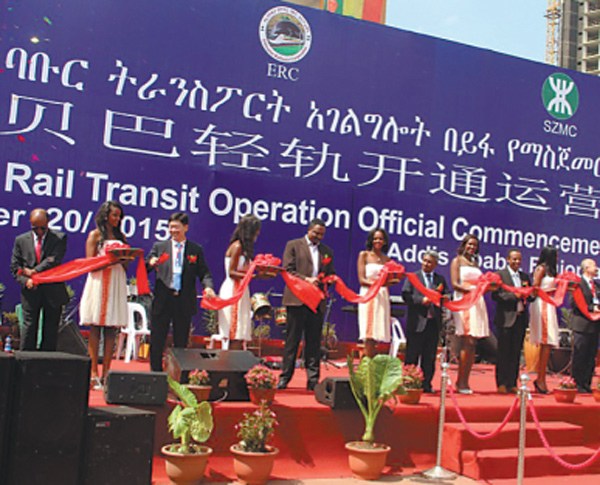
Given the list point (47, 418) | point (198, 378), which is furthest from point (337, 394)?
point (47, 418)

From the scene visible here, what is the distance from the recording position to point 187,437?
4914 millimetres

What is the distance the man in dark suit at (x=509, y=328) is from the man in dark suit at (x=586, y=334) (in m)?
0.67

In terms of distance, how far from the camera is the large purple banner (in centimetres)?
852

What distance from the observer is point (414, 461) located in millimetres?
6000

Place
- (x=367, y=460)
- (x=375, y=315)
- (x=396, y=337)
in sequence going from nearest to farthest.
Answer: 1. (x=367, y=460)
2. (x=375, y=315)
3. (x=396, y=337)

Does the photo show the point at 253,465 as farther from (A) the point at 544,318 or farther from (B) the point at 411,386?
(A) the point at 544,318

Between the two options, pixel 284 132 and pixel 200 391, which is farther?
pixel 284 132

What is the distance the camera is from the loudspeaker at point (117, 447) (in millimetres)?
4238

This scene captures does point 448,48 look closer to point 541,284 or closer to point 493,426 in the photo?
point 541,284

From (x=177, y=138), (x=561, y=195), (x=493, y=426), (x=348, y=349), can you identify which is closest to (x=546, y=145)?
(x=561, y=195)

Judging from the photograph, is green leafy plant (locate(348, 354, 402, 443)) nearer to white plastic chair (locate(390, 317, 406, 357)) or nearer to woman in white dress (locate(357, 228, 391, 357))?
woman in white dress (locate(357, 228, 391, 357))

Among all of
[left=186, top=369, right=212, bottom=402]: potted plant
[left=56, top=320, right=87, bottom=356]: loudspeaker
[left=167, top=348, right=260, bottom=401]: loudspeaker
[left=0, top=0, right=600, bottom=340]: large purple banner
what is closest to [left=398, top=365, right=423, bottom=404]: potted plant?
[left=167, top=348, right=260, bottom=401]: loudspeaker

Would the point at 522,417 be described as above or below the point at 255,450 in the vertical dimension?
above

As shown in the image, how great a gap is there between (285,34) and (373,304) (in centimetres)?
450
